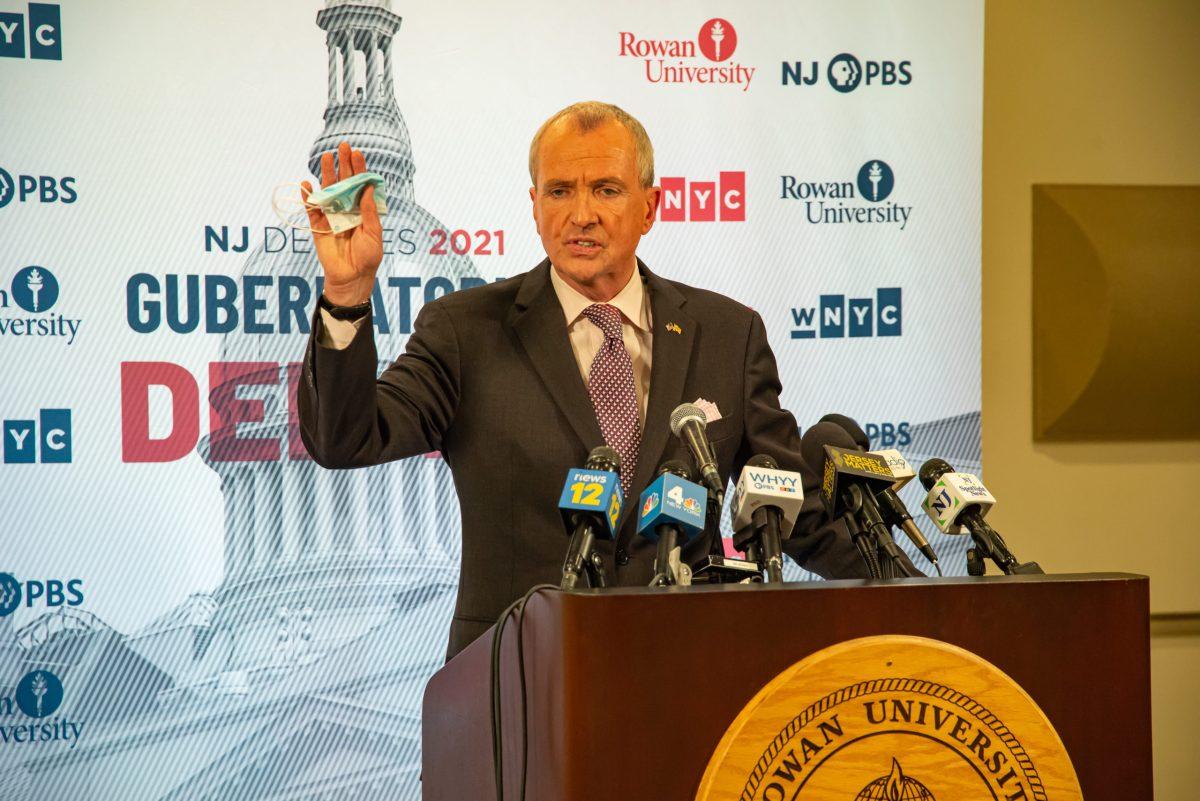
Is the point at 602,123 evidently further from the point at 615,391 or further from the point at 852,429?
the point at 852,429

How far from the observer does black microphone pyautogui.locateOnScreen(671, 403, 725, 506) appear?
1.59 metres

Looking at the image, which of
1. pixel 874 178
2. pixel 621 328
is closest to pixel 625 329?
pixel 621 328

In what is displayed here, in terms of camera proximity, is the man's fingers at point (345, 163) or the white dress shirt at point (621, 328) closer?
the man's fingers at point (345, 163)

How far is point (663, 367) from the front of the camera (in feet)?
7.24

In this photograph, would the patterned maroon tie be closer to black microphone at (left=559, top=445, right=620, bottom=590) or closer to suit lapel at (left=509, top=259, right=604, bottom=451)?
suit lapel at (left=509, top=259, right=604, bottom=451)

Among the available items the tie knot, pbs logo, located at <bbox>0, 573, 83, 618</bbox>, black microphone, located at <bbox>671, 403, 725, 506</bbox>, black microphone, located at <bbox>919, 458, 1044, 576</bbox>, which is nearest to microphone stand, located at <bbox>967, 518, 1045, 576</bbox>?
black microphone, located at <bbox>919, 458, 1044, 576</bbox>

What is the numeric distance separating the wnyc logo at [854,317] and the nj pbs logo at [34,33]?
7.37ft

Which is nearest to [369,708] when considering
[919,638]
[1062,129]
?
[919,638]

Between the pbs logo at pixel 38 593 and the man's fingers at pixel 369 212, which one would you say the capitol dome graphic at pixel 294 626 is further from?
the man's fingers at pixel 369 212

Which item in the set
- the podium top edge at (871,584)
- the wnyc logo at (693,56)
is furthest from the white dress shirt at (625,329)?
A: the wnyc logo at (693,56)

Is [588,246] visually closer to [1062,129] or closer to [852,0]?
[852,0]

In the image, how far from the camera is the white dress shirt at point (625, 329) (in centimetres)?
227

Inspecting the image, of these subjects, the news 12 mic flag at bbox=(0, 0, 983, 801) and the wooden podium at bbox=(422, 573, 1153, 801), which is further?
the news 12 mic flag at bbox=(0, 0, 983, 801)

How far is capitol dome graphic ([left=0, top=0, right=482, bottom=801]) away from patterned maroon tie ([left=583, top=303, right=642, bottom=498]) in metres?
1.42
